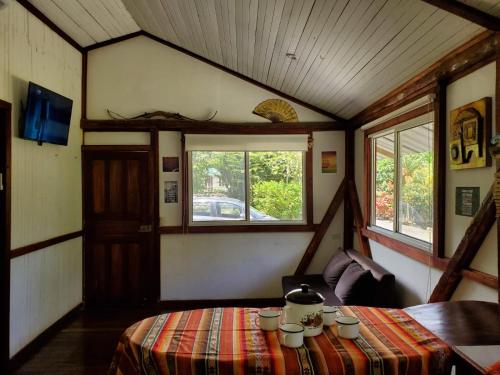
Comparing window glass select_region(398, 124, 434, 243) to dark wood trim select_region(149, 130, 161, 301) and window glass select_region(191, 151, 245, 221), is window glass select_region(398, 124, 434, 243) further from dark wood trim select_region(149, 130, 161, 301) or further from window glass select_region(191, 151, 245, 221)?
dark wood trim select_region(149, 130, 161, 301)

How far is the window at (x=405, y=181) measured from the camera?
288 cm

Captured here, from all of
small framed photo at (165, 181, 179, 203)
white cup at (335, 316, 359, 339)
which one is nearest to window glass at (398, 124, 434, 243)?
white cup at (335, 316, 359, 339)

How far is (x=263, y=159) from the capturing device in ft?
15.1

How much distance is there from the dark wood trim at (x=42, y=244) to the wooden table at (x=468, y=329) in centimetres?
306

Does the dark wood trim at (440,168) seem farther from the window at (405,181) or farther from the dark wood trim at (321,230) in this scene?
the dark wood trim at (321,230)

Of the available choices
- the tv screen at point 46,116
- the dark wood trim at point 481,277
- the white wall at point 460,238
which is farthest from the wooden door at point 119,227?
the dark wood trim at point 481,277

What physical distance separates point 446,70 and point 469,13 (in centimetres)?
58

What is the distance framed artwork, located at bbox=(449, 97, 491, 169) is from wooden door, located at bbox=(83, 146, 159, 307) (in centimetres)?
331

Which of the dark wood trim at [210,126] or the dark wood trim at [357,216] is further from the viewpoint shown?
the dark wood trim at [210,126]

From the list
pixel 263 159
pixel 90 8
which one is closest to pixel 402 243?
pixel 263 159

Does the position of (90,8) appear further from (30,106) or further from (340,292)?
(340,292)

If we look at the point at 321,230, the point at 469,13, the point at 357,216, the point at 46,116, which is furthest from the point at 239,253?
the point at 469,13

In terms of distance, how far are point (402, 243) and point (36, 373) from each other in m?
3.28

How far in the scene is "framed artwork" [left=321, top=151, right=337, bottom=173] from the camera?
4.62 m
